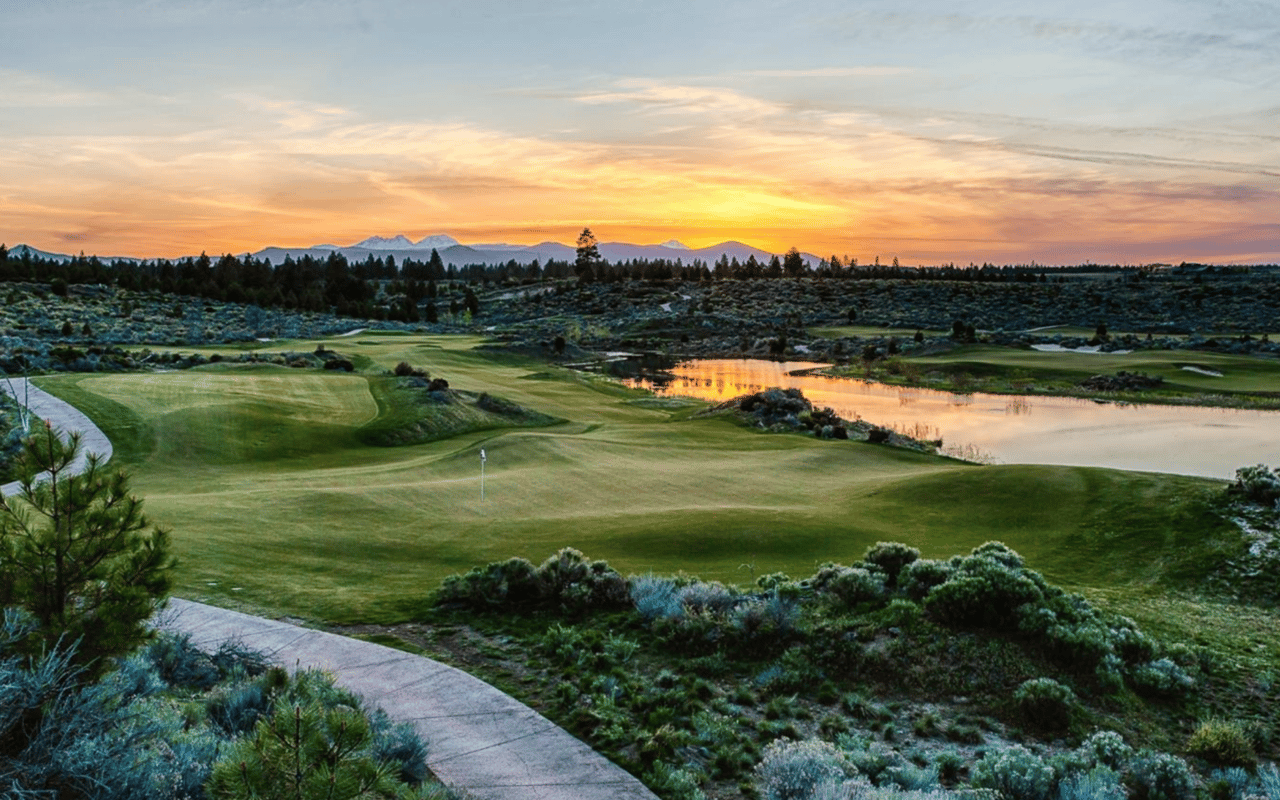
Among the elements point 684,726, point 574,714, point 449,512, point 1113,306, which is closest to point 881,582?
point 684,726

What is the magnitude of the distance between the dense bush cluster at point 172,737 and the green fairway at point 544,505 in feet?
13.6

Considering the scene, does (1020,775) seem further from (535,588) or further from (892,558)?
(535,588)

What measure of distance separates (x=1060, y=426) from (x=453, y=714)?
43.1 meters

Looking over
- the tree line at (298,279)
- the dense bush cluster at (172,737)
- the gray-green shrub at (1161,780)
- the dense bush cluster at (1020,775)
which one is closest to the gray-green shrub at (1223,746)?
the dense bush cluster at (1020,775)

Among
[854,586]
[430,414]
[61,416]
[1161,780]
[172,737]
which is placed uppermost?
[172,737]

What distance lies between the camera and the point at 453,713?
28.5 ft

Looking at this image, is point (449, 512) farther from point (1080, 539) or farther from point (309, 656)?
point (1080, 539)

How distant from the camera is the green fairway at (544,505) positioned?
15336 millimetres

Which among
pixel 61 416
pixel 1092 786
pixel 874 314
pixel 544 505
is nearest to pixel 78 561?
pixel 1092 786

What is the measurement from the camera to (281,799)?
13.5 ft

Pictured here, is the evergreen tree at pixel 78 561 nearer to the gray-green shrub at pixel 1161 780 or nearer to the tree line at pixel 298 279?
the gray-green shrub at pixel 1161 780

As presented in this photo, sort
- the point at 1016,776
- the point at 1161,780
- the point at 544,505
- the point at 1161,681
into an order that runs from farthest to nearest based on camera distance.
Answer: the point at 544,505 < the point at 1161,681 < the point at 1161,780 < the point at 1016,776

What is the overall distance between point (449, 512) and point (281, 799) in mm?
15661

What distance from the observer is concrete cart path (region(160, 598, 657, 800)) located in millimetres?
7262
